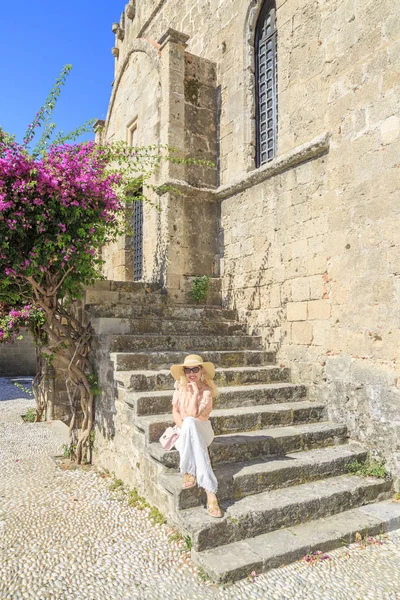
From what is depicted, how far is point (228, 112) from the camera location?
286 inches

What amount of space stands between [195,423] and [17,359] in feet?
42.0

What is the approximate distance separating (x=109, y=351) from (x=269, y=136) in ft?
13.7

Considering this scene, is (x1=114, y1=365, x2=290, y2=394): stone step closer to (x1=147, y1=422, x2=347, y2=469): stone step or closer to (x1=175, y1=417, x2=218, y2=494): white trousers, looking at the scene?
(x1=147, y1=422, x2=347, y2=469): stone step

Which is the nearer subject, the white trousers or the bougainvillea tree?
the white trousers

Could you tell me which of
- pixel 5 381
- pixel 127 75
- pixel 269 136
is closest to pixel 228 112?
pixel 269 136

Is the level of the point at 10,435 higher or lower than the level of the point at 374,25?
lower

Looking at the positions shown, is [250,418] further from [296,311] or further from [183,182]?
[183,182]

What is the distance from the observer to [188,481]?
3.33 metres

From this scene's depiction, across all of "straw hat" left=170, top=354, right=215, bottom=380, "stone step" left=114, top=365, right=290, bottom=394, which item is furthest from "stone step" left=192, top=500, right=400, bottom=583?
"stone step" left=114, top=365, right=290, bottom=394

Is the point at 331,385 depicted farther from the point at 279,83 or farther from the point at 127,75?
the point at 127,75

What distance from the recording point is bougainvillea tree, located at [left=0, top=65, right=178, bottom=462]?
15.1 ft

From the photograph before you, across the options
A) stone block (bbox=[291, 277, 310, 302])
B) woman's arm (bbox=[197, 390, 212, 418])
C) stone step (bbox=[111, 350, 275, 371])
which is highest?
stone block (bbox=[291, 277, 310, 302])

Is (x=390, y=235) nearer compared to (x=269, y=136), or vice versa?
(x=390, y=235)

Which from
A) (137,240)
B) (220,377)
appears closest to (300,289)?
(220,377)
